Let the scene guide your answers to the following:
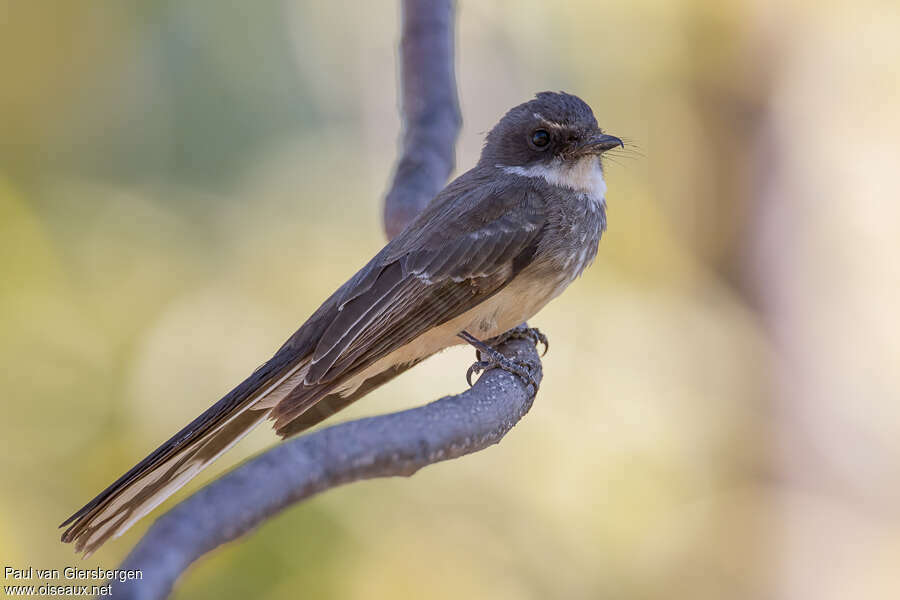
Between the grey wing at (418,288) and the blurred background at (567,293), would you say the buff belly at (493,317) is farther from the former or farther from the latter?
the blurred background at (567,293)

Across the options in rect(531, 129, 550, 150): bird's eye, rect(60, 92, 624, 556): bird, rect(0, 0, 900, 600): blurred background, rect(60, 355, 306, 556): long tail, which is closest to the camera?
rect(60, 355, 306, 556): long tail

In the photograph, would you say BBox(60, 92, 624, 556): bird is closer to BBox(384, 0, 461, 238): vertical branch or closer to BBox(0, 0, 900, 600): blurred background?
BBox(384, 0, 461, 238): vertical branch

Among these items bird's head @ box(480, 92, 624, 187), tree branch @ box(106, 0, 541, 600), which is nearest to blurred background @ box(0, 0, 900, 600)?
bird's head @ box(480, 92, 624, 187)


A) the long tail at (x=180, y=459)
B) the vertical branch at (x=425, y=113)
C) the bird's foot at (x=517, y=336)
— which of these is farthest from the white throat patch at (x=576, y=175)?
the long tail at (x=180, y=459)

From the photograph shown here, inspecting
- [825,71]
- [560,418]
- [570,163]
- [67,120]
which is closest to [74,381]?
[67,120]

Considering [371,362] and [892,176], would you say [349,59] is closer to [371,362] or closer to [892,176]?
[892,176]

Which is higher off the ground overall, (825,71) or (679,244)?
(825,71)
